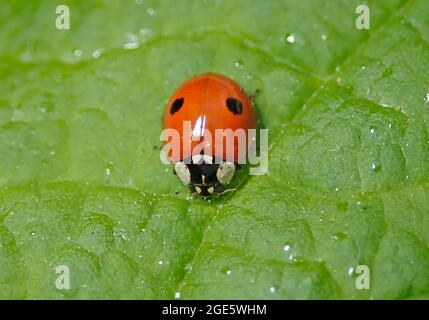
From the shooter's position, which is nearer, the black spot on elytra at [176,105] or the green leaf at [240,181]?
the green leaf at [240,181]

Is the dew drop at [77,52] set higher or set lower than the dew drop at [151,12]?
lower

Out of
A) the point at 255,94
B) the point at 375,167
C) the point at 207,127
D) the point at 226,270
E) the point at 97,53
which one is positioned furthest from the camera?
the point at 97,53

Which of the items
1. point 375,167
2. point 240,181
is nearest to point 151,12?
point 240,181

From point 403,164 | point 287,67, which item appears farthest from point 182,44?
point 403,164

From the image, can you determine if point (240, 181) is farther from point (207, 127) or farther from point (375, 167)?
point (375, 167)

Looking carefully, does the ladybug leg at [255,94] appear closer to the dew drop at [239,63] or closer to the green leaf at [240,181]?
the green leaf at [240,181]

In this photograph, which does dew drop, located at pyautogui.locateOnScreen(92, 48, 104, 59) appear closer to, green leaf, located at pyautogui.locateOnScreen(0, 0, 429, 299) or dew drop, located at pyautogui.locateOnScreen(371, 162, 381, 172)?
green leaf, located at pyautogui.locateOnScreen(0, 0, 429, 299)

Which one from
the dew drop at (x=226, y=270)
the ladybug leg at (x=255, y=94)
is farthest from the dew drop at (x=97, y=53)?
the dew drop at (x=226, y=270)

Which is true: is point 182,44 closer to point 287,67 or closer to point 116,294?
point 287,67
